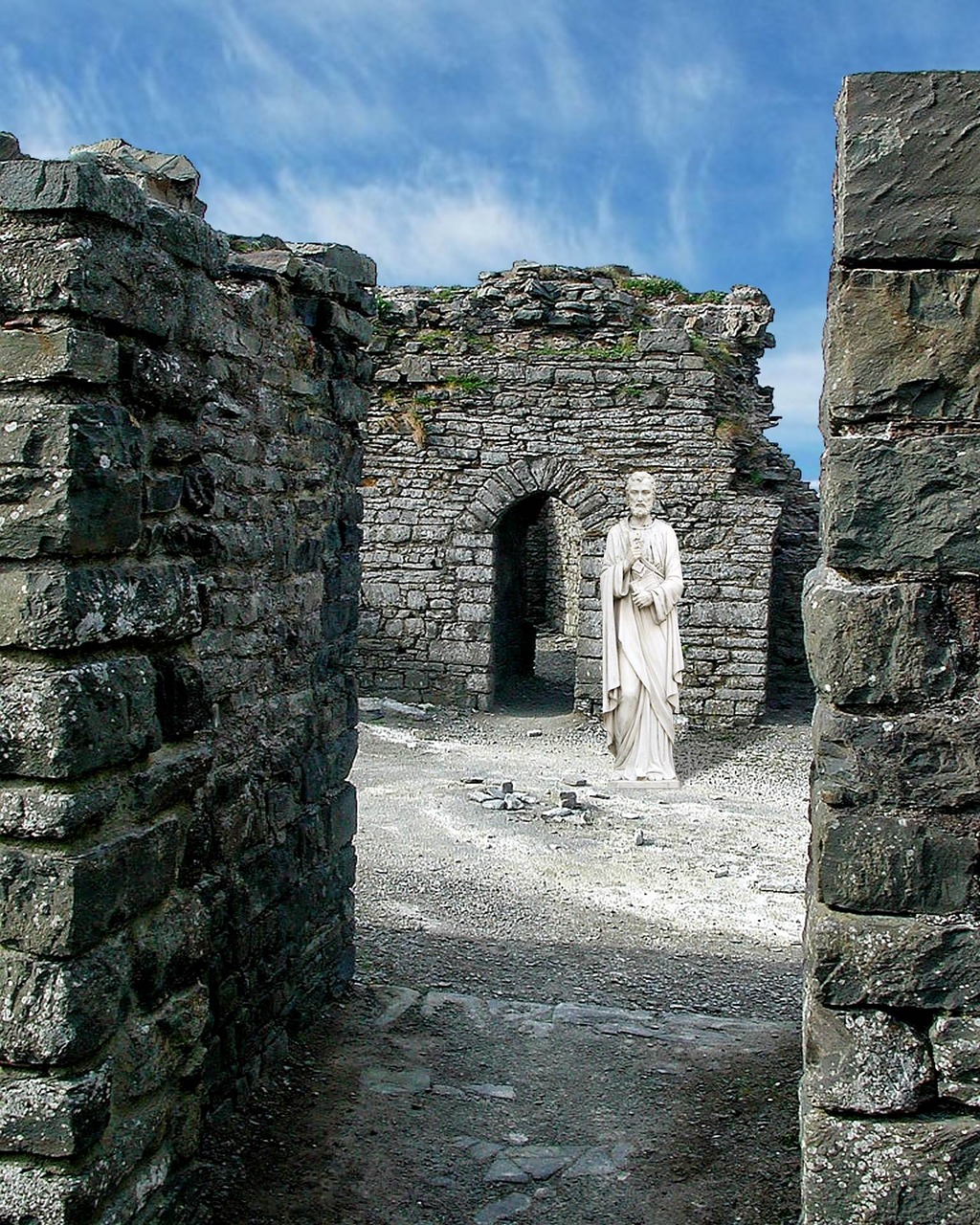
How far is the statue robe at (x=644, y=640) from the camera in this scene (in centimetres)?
999

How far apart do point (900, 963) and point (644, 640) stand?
7.76 meters

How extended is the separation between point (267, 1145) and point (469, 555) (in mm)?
9251

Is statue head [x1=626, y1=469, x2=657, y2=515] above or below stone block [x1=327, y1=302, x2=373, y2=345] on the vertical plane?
below

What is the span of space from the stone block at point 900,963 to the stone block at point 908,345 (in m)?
1.01

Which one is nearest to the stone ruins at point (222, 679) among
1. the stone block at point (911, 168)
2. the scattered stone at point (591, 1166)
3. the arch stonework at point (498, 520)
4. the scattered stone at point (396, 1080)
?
the stone block at point (911, 168)

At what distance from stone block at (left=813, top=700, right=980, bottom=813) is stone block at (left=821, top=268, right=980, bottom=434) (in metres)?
0.59

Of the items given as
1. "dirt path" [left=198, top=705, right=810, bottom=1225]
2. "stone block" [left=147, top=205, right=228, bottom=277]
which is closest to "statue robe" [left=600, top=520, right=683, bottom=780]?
"dirt path" [left=198, top=705, right=810, bottom=1225]

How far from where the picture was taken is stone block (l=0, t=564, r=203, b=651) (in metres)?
2.52

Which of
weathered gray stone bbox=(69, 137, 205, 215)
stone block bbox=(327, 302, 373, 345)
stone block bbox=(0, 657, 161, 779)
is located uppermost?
weathered gray stone bbox=(69, 137, 205, 215)

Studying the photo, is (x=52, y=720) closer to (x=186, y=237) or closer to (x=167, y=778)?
(x=167, y=778)

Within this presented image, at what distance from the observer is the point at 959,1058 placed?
229cm

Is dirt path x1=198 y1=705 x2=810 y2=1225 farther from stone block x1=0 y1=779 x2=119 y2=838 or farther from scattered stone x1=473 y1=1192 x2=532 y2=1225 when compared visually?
stone block x1=0 y1=779 x2=119 y2=838

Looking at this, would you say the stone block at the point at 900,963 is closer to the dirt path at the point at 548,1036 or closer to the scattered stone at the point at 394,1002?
the dirt path at the point at 548,1036

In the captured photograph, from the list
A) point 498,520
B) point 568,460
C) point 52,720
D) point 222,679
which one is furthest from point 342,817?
point 568,460
